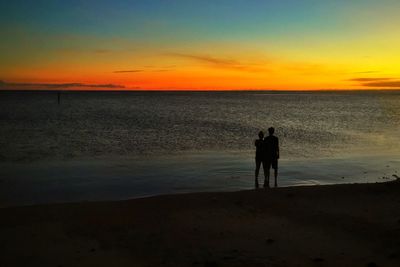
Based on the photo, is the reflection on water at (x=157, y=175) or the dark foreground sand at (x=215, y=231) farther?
the reflection on water at (x=157, y=175)

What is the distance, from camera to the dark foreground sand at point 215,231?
7656 millimetres

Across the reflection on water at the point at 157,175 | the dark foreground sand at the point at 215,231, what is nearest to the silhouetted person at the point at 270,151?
the reflection on water at the point at 157,175

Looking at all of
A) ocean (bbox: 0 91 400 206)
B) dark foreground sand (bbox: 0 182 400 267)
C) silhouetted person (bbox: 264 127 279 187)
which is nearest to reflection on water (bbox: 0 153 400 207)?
ocean (bbox: 0 91 400 206)

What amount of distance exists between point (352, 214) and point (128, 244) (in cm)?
525

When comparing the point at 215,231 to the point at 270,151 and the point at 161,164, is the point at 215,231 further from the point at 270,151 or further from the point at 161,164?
the point at 161,164

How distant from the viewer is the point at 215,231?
9.12 meters

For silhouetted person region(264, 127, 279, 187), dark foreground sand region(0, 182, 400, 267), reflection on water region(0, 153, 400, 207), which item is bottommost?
reflection on water region(0, 153, 400, 207)

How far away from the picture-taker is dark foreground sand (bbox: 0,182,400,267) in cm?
766

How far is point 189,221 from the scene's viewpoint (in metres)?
9.98

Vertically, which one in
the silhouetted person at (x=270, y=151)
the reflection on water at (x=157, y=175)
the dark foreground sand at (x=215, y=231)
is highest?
the silhouetted person at (x=270, y=151)

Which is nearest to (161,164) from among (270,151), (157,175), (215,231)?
(157,175)

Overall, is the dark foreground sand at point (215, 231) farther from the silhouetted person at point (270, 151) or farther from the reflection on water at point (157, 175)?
the reflection on water at point (157, 175)

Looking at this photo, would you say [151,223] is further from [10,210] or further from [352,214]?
[352,214]

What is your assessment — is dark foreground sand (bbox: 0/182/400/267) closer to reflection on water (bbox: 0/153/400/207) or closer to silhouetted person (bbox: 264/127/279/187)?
silhouetted person (bbox: 264/127/279/187)
